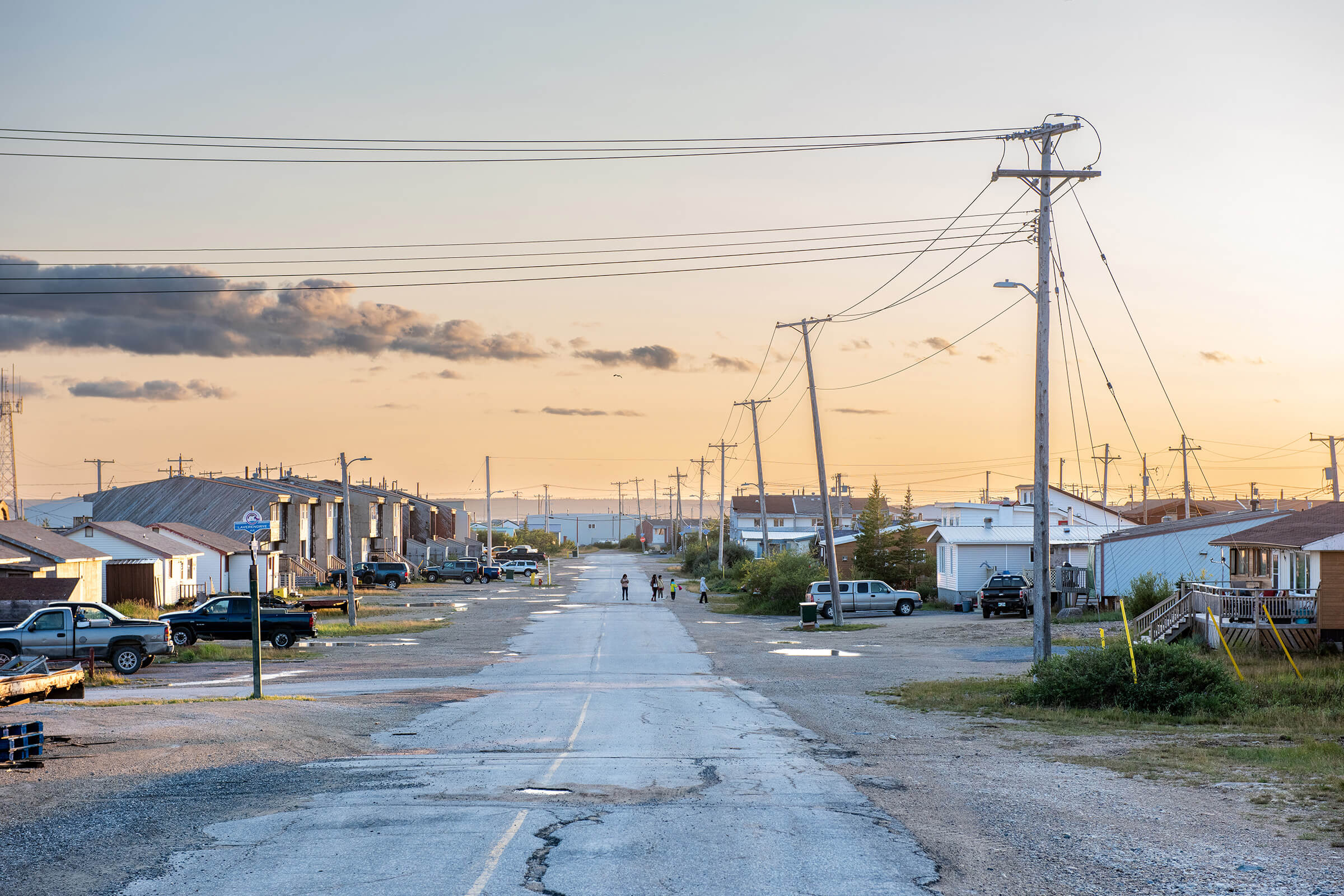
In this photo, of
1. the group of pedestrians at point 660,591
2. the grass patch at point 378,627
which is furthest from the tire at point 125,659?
the group of pedestrians at point 660,591

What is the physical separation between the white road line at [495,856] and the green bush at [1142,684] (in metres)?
13.2

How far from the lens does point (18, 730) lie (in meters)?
13.5

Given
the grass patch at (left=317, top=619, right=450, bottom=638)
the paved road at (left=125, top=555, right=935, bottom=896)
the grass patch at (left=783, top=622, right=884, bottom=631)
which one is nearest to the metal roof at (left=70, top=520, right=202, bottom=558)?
the grass patch at (left=317, top=619, right=450, bottom=638)

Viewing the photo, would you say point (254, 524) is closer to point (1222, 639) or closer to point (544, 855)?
point (544, 855)

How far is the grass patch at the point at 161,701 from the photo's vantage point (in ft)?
68.1

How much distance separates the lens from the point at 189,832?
10.3 meters

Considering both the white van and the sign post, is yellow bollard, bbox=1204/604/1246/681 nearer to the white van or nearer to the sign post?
the sign post

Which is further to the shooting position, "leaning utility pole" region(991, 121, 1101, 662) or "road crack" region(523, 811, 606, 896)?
"leaning utility pole" region(991, 121, 1101, 662)

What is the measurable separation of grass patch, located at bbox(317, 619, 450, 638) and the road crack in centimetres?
3323

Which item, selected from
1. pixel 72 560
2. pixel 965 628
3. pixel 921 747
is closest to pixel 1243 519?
pixel 965 628

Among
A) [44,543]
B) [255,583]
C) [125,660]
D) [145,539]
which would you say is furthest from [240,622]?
[255,583]

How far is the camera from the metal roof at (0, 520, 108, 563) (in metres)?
41.2

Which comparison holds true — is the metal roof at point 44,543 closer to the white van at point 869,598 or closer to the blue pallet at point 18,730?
the white van at point 869,598

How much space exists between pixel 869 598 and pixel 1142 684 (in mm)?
33484
